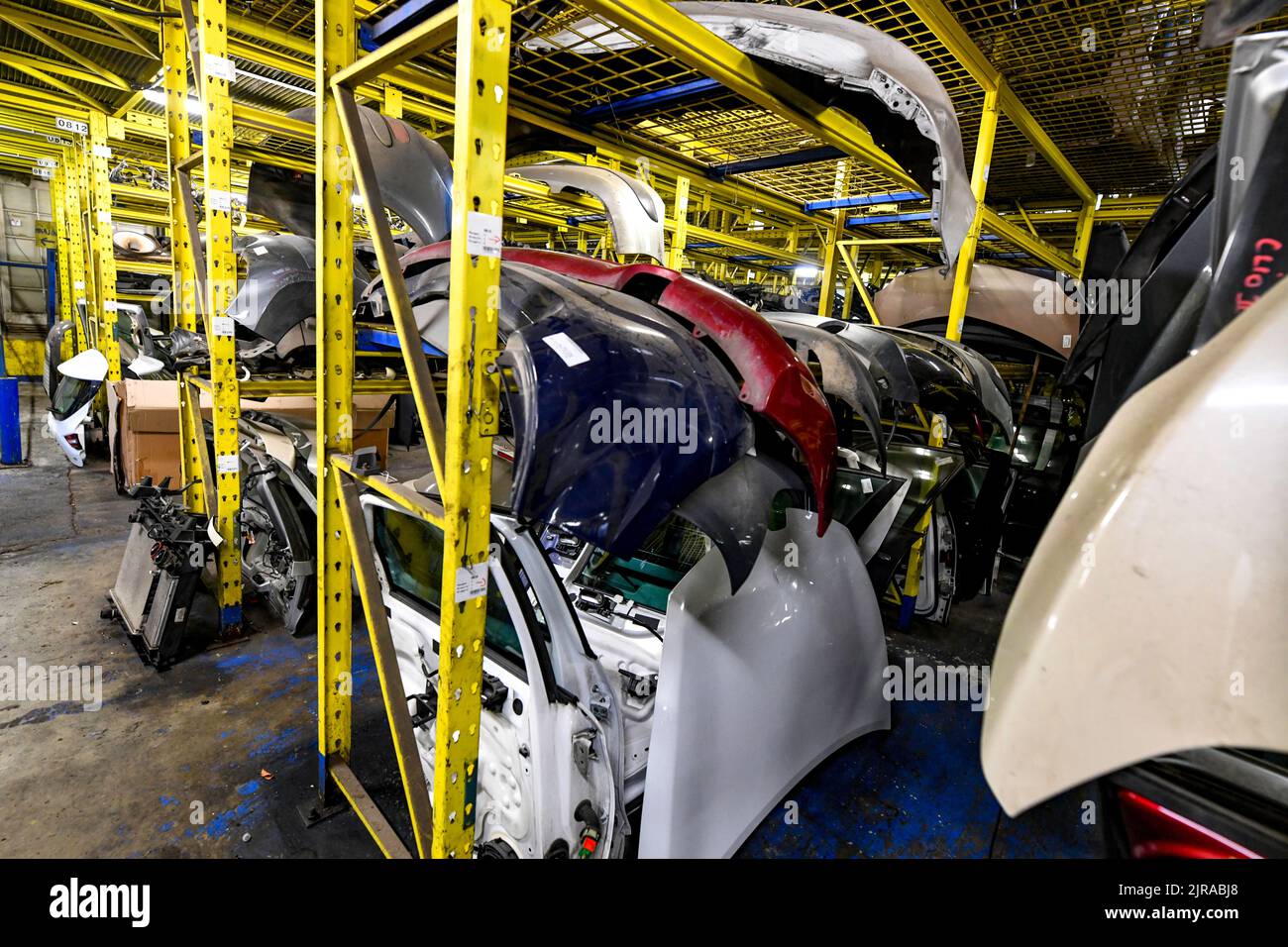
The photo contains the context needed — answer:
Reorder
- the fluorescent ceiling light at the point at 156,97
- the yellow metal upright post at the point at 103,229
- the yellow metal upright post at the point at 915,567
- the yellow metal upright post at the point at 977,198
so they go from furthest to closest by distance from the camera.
Answer: 1. the fluorescent ceiling light at the point at 156,97
2. the yellow metal upright post at the point at 103,229
3. the yellow metal upright post at the point at 915,567
4. the yellow metal upright post at the point at 977,198

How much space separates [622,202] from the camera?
2.47 metres

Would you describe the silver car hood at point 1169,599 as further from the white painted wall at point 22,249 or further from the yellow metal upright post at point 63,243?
the white painted wall at point 22,249

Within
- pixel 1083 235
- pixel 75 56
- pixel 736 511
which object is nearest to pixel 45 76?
pixel 75 56

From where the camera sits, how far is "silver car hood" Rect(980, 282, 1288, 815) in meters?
0.57

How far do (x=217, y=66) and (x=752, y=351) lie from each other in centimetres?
Result: 281

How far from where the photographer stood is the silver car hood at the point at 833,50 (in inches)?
63.5

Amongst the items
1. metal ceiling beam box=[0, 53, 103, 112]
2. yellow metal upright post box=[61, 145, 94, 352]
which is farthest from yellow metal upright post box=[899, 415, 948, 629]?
yellow metal upright post box=[61, 145, 94, 352]

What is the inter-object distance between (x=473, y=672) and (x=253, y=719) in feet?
6.41

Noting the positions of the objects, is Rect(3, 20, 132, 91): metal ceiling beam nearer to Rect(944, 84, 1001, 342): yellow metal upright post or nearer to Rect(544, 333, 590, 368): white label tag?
Rect(544, 333, 590, 368): white label tag

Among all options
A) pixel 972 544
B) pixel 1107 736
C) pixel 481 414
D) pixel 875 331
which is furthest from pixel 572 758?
pixel 972 544

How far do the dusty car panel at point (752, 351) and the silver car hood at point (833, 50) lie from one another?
2.15 feet

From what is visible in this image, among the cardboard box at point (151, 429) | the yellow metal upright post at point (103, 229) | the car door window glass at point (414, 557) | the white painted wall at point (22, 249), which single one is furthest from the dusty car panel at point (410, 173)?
the white painted wall at point (22, 249)

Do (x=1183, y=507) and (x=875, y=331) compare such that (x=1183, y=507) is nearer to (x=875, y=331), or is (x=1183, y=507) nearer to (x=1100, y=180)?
(x=875, y=331)

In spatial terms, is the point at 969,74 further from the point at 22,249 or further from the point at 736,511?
the point at 22,249
